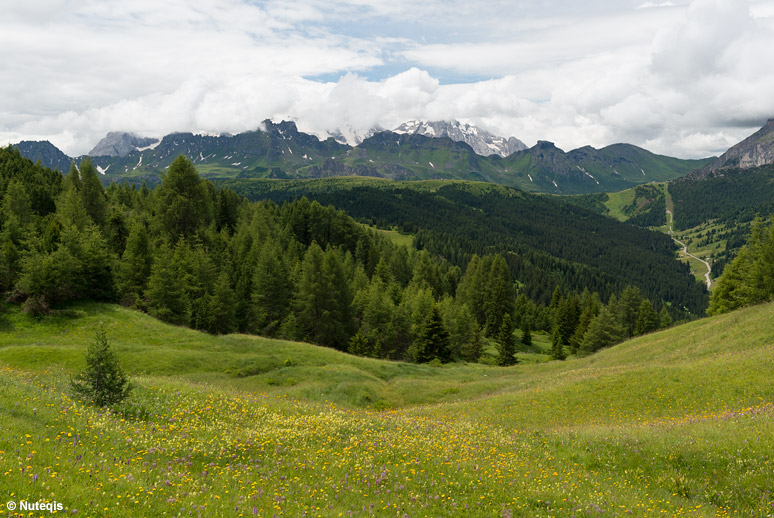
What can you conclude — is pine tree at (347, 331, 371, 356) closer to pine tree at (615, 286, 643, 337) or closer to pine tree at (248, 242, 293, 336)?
pine tree at (248, 242, 293, 336)

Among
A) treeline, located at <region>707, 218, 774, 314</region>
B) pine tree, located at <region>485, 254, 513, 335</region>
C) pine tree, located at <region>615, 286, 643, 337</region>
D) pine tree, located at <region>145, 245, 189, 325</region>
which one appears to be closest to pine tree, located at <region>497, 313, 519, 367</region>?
pine tree, located at <region>485, 254, 513, 335</region>

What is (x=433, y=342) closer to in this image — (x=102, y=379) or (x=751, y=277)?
(x=751, y=277)

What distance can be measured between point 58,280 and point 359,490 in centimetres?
4991

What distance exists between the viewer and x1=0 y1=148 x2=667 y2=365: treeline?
5134cm

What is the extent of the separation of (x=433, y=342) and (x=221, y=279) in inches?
1348

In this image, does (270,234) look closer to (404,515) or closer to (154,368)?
(154,368)

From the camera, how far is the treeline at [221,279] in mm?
51344

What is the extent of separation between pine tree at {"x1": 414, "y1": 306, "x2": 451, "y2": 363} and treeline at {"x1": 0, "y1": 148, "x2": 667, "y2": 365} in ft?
0.59

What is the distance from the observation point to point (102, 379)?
16.4 meters

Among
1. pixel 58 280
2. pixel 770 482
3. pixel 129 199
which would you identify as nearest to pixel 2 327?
pixel 58 280

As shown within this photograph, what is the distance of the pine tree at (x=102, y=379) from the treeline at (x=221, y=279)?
37578mm

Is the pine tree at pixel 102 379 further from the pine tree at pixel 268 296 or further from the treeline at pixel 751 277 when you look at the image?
the treeline at pixel 751 277

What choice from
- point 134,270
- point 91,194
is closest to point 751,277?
point 134,270

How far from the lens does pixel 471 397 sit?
3656 cm
